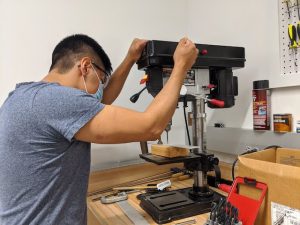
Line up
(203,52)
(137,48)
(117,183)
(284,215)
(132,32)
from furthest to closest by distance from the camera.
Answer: (132,32)
(117,183)
(137,48)
(203,52)
(284,215)

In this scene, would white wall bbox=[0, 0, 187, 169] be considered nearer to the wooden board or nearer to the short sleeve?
the wooden board

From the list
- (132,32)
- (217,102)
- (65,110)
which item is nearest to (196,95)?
(217,102)

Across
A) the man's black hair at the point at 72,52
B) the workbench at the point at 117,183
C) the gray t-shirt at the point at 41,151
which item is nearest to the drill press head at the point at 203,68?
the man's black hair at the point at 72,52

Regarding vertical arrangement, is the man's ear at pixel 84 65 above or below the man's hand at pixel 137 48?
below

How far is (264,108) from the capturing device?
3.63 feet

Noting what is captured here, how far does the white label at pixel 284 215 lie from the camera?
0.60 meters

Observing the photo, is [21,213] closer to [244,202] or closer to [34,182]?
[34,182]

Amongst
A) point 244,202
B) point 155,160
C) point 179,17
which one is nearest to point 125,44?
point 179,17

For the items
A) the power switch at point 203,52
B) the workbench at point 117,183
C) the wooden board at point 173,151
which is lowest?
the workbench at point 117,183

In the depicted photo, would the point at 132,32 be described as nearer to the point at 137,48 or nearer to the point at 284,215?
the point at 137,48

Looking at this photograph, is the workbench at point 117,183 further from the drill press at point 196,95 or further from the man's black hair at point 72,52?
the man's black hair at point 72,52

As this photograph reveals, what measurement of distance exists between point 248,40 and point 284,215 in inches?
34.0

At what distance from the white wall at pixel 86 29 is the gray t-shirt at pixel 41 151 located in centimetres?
51

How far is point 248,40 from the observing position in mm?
1232
